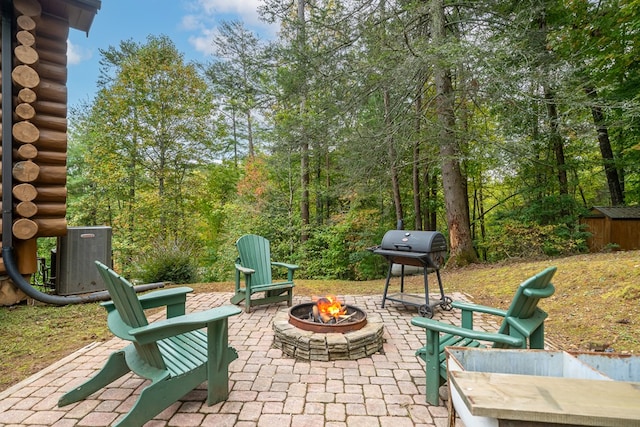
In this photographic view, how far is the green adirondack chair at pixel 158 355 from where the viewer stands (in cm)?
161

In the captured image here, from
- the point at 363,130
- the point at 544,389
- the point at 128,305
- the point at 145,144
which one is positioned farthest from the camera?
the point at 145,144

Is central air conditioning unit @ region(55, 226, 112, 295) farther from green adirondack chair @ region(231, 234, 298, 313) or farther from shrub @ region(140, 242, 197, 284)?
green adirondack chair @ region(231, 234, 298, 313)

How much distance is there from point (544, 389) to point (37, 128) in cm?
520

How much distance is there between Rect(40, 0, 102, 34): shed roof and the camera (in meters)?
3.85

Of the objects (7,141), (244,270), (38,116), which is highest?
(38,116)

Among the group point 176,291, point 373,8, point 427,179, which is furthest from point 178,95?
point 176,291

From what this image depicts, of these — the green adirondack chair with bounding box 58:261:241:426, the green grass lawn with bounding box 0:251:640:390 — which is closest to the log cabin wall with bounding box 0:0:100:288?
the green grass lawn with bounding box 0:251:640:390

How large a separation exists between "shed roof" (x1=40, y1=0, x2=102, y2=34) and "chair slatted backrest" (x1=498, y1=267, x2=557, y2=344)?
17.7 feet

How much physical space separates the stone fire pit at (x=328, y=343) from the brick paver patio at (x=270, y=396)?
0.19ft

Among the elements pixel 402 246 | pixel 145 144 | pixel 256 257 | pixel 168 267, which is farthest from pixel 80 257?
pixel 145 144

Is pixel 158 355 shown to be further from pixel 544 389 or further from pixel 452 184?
pixel 452 184

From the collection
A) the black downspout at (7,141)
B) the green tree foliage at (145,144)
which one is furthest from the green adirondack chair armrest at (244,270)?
the green tree foliage at (145,144)

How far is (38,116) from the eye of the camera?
150 inches

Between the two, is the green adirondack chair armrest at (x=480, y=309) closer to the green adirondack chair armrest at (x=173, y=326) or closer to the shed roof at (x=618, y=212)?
the green adirondack chair armrest at (x=173, y=326)
